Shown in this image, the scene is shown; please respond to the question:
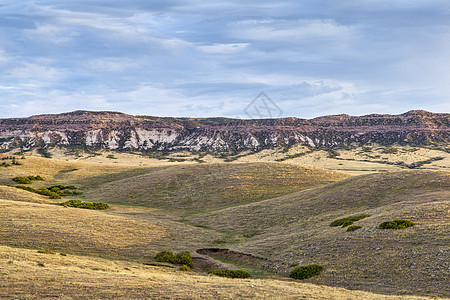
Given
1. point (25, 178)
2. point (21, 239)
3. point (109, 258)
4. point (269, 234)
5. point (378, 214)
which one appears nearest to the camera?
point (109, 258)

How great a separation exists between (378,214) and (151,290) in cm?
2759

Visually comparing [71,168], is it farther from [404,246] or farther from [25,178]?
[404,246]

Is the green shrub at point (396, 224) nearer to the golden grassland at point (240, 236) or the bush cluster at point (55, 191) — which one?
the golden grassland at point (240, 236)

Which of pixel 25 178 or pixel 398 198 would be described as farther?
pixel 25 178

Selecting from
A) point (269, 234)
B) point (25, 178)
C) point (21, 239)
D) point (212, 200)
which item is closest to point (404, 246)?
point (269, 234)

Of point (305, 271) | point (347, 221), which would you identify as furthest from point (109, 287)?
point (347, 221)

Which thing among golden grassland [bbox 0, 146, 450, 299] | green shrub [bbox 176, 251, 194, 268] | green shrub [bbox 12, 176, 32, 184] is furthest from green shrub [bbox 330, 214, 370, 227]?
green shrub [bbox 12, 176, 32, 184]

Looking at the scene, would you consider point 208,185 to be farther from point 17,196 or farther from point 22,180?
point 22,180

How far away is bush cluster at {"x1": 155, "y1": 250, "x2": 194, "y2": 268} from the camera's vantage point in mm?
30391

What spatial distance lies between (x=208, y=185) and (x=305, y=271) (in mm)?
48948

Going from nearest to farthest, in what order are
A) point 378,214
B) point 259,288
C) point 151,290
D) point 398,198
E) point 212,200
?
point 151,290, point 259,288, point 378,214, point 398,198, point 212,200

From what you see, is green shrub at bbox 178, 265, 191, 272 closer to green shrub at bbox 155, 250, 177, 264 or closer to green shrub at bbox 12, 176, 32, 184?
green shrub at bbox 155, 250, 177, 264

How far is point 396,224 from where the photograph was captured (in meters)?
30.5

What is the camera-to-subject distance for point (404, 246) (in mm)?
26828
